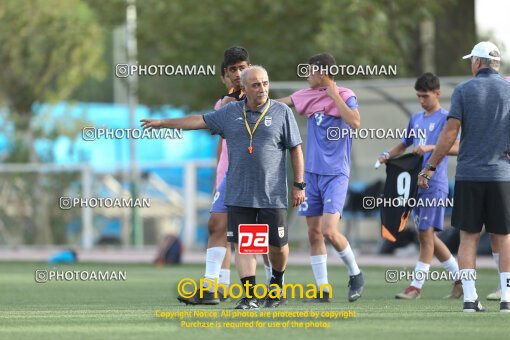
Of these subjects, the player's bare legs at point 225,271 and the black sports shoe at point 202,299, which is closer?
the black sports shoe at point 202,299

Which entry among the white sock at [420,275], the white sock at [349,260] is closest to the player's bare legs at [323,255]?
the white sock at [349,260]

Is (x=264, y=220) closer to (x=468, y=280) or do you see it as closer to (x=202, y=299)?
(x=202, y=299)

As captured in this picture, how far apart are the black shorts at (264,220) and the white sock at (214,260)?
3.07 ft

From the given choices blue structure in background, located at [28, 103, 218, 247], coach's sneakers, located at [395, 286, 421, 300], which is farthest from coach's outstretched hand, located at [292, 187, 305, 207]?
blue structure in background, located at [28, 103, 218, 247]

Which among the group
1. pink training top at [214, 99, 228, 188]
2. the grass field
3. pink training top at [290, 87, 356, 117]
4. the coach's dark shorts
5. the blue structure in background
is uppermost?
the blue structure in background

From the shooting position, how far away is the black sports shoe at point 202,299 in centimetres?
1305

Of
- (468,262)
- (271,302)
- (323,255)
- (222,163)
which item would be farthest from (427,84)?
(271,302)

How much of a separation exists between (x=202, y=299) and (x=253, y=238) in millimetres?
1581

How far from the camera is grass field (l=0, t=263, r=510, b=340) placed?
394 inches

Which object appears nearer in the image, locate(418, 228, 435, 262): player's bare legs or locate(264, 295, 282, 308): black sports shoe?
locate(264, 295, 282, 308): black sports shoe

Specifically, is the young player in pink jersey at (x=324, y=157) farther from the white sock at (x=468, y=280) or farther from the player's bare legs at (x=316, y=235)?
the white sock at (x=468, y=280)

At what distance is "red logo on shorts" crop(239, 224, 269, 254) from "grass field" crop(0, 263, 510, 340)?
2.74ft

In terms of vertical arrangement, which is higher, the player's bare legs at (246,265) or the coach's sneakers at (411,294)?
the player's bare legs at (246,265)

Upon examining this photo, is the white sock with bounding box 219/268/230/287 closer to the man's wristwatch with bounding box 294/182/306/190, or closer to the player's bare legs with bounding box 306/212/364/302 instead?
the player's bare legs with bounding box 306/212/364/302
